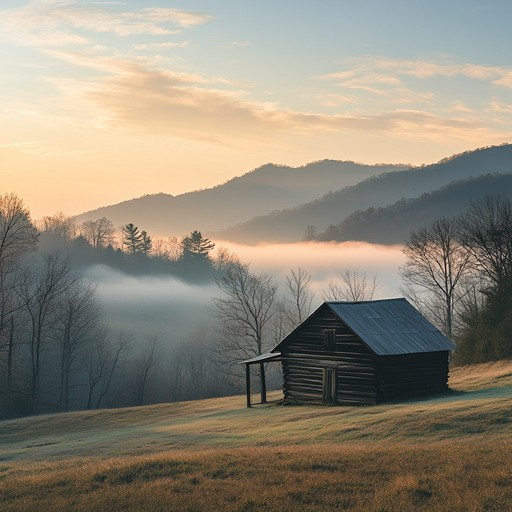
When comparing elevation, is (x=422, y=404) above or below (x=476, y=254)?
below

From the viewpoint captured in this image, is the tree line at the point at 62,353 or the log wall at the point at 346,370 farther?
the tree line at the point at 62,353

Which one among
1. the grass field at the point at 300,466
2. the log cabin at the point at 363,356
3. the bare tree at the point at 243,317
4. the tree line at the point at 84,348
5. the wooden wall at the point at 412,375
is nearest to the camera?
the grass field at the point at 300,466

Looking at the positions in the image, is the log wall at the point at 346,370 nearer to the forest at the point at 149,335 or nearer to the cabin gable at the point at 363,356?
the cabin gable at the point at 363,356

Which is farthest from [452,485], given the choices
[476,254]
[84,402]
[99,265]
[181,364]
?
[99,265]

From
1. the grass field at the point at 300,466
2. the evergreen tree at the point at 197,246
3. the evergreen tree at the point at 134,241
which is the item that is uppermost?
the evergreen tree at the point at 134,241

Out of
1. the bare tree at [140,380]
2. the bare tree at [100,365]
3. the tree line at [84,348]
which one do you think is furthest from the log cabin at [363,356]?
the bare tree at [100,365]

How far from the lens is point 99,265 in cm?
17312

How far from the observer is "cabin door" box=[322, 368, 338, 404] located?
4572 cm

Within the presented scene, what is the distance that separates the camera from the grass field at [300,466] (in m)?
18.3

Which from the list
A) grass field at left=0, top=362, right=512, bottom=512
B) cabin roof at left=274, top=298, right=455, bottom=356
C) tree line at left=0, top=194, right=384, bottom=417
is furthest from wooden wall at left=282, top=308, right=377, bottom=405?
tree line at left=0, top=194, right=384, bottom=417

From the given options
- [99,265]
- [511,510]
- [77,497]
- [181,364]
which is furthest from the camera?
[99,265]

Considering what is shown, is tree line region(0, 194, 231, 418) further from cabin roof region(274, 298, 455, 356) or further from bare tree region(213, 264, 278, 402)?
cabin roof region(274, 298, 455, 356)

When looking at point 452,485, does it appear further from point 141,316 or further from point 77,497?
point 141,316

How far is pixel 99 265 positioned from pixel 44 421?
119m
